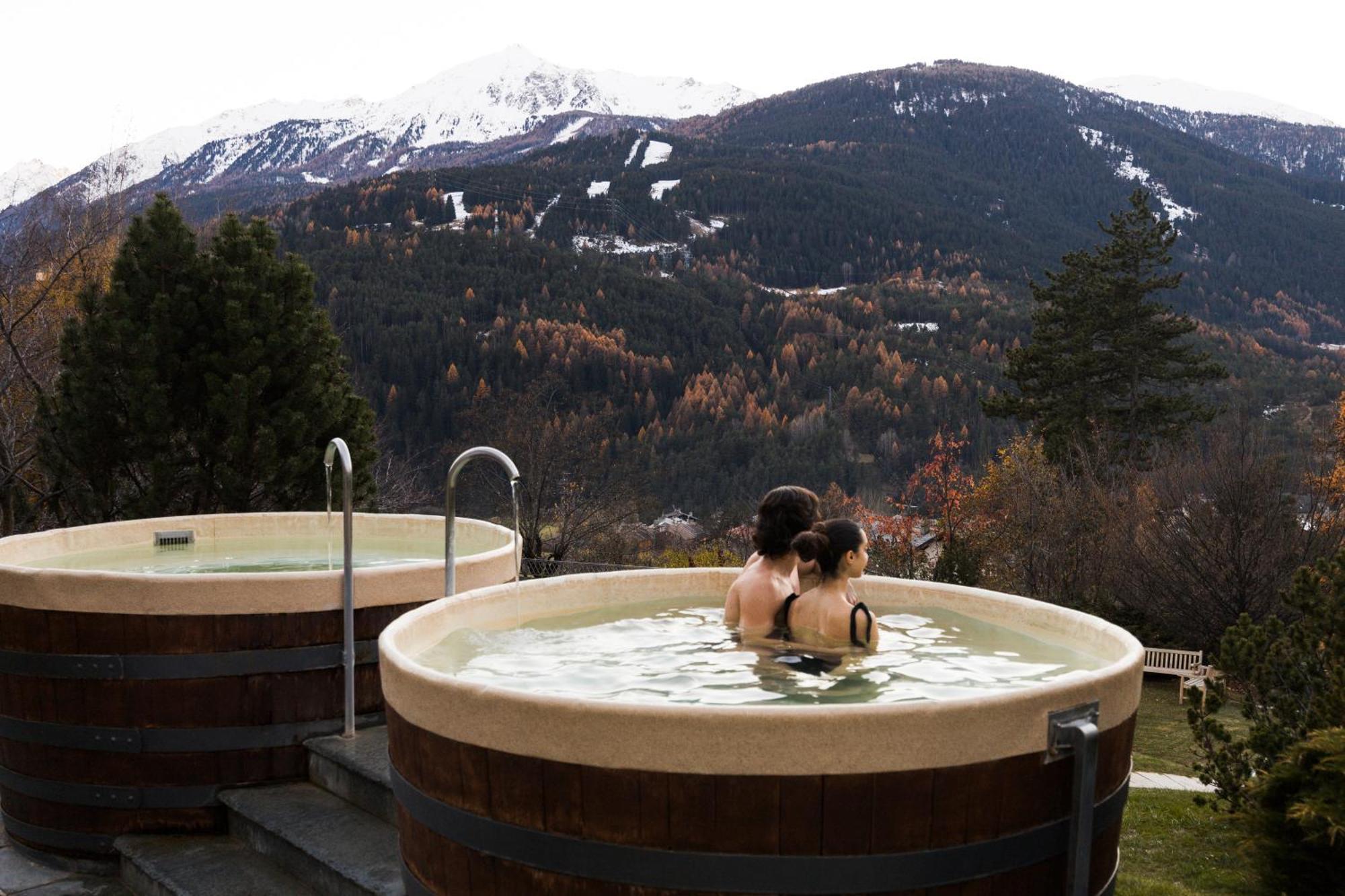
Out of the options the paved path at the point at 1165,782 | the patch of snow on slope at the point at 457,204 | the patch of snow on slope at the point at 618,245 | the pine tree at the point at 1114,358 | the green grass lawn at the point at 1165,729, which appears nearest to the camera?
the paved path at the point at 1165,782

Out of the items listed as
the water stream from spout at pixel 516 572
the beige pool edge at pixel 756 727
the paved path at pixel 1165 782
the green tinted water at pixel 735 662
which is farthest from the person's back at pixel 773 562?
the paved path at pixel 1165 782

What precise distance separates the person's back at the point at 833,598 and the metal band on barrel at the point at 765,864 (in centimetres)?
119

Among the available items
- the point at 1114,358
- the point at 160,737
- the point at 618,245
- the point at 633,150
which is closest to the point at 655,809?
the point at 160,737

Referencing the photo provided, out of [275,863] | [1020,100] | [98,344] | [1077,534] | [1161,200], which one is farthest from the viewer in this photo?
[1020,100]

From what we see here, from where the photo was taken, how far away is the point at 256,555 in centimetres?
607

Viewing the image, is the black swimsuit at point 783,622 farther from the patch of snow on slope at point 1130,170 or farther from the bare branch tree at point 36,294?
the patch of snow on slope at point 1130,170

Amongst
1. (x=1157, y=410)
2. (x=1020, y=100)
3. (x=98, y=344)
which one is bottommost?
(x=1157, y=410)

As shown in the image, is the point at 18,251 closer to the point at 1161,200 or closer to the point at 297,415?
the point at 297,415

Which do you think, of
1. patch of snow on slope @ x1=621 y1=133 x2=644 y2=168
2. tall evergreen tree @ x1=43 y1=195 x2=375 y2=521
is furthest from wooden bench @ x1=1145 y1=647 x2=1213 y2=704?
patch of snow on slope @ x1=621 y1=133 x2=644 y2=168

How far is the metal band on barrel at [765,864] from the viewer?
2.14m

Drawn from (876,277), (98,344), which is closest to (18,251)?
(98,344)

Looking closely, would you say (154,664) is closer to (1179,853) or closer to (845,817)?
(845,817)

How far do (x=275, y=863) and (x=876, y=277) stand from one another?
106361mm

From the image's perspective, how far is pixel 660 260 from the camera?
3691 inches
